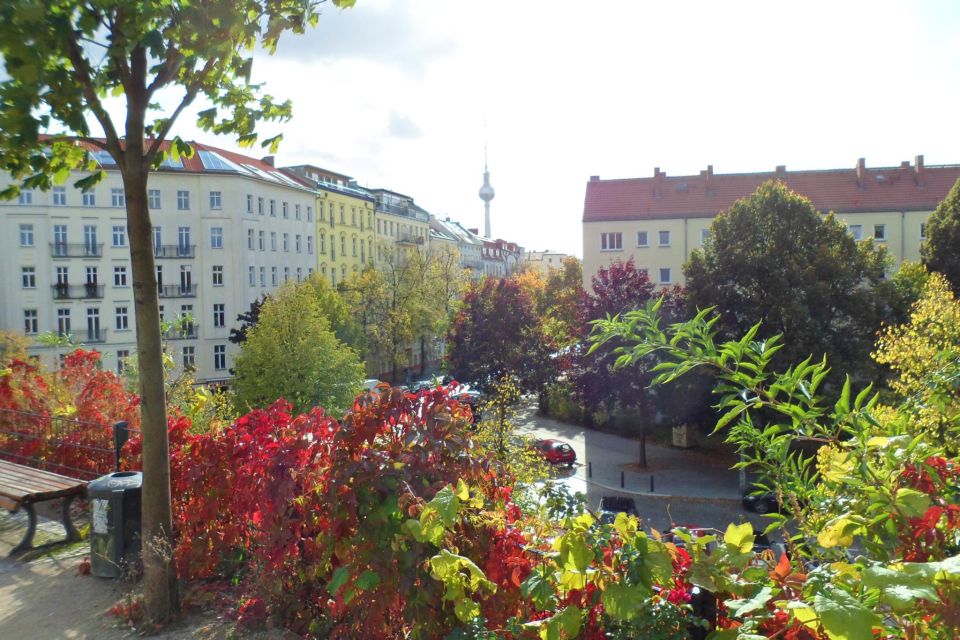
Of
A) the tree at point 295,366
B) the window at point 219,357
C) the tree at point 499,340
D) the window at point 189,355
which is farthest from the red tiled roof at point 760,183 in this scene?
the window at point 189,355

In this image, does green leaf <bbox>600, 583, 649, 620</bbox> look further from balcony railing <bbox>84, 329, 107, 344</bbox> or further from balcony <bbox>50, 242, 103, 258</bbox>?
balcony <bbox>50, 242, 103, 258</bbox>

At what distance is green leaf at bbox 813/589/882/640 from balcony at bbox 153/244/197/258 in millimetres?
53843

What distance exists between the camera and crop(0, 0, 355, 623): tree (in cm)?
443

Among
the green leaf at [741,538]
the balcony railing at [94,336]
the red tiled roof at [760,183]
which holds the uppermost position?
the red tiled roof at [760,183]

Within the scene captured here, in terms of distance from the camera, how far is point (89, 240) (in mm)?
48469

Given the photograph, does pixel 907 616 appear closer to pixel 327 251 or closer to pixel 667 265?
pixel 667 265

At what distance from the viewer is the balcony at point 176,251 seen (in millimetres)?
50312

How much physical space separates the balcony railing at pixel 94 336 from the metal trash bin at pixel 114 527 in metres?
46.7

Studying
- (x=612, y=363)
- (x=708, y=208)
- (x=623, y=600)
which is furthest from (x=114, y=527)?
(x=708, y=208)

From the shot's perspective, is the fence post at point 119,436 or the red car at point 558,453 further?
the red car at point 558,453

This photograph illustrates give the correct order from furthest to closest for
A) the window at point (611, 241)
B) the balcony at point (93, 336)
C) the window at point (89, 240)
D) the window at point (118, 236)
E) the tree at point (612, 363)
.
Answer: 1. the window at point (118, 236)
2. the window at point (89, 240)
3. the balcony at point (93, 336)
4. the window at point (611, 241)
5. the tree at point (612, 363)

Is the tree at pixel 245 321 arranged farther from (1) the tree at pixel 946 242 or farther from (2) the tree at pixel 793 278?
(1) the tree at pixel 946 242

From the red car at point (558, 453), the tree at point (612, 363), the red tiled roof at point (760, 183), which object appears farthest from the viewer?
the red tiled roof at point (760, 183)

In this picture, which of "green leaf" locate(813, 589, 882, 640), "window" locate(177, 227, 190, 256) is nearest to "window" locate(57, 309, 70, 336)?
"window" locate(177, 227, 190, 256)
